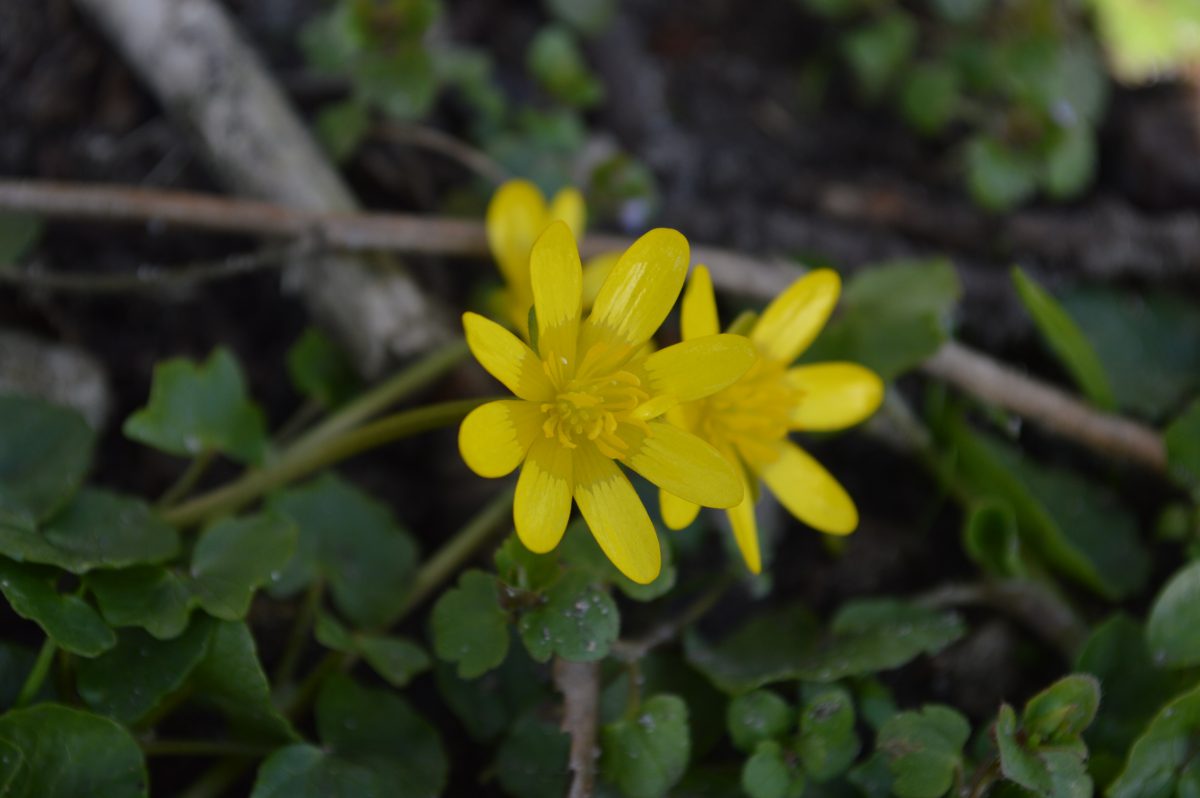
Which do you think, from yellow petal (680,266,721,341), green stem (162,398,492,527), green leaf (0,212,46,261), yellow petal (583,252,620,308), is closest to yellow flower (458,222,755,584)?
yellow petal (680,266,721,341)

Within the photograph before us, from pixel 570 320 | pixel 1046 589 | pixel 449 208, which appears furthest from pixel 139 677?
pixel 1046 589

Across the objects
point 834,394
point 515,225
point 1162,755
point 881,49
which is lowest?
point 1162,755

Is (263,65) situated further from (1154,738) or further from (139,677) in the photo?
(1154,738)

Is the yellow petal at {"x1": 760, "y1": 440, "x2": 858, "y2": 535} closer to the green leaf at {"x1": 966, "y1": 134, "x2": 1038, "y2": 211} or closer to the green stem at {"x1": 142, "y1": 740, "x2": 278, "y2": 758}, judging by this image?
→ the green stem at {"x1": 142, "y1": 740, "x2": 278, "y2": 758}

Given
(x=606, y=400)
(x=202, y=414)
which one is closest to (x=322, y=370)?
(x=202, y=414)

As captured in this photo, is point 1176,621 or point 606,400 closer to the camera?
point 606,400

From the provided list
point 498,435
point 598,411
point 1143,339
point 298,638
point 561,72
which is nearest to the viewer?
point 498,435

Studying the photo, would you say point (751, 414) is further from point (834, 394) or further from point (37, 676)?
point (37, 676)
